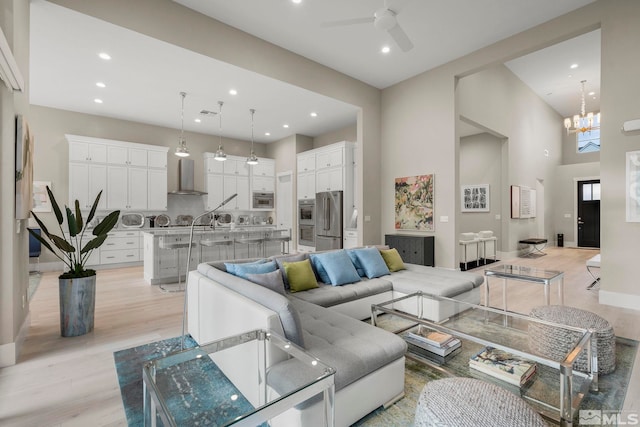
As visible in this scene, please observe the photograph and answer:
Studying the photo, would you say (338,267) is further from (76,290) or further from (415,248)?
(415,248)

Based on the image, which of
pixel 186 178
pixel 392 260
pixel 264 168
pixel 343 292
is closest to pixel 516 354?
pixel 343 292

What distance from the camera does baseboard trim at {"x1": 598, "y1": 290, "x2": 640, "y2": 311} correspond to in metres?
3.95

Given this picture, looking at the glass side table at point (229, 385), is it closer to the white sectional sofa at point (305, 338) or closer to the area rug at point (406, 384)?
the white sectional sofa at point (305, 338)

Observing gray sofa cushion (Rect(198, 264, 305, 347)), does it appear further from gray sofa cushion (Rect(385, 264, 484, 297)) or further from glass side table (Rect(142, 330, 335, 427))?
gray sofa cushion (Rect(385, 264, 484, 297))

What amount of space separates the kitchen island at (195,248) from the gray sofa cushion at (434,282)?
305cm

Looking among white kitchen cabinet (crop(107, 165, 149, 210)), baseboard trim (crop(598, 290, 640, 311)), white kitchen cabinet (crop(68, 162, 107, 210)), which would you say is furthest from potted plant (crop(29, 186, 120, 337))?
baseboard trim (crop(598, 290, 640, 311))

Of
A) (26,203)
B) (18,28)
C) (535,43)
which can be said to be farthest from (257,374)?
(535,43)

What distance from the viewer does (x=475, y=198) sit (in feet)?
29.9

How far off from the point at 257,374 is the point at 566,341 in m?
2.24

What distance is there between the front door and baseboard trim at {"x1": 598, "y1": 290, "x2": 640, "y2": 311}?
25.3ft

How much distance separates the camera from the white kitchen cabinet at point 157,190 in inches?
295

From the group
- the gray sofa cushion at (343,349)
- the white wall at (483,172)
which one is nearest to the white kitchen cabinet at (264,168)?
the white wall at (483,172)

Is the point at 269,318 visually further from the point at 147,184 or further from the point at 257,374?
the point at 147,184

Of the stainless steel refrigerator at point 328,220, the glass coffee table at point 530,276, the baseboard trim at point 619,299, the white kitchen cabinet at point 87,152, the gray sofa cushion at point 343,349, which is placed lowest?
the baseboard trim at point 619,299
